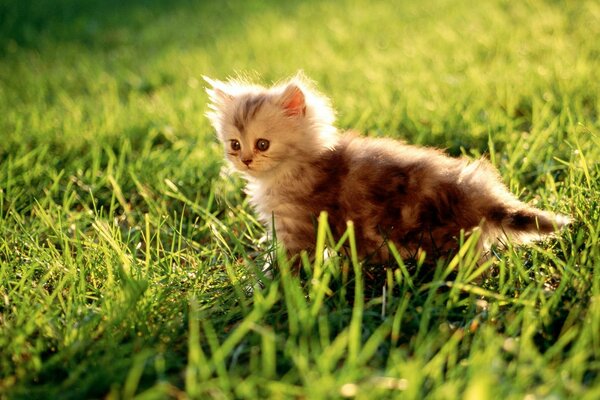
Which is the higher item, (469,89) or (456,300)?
(469,89)

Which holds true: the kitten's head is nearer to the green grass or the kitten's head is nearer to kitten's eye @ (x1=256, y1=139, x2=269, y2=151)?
kitten's eye @ (x1=256, y1=139, x2=269, y2=151)

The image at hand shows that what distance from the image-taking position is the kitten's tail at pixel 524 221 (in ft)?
7.08

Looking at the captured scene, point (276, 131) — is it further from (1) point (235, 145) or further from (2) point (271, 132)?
(1) point (235, 145)

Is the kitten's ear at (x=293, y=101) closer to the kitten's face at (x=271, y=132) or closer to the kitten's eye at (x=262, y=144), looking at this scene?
the kitten's face at (x=271, y=132)

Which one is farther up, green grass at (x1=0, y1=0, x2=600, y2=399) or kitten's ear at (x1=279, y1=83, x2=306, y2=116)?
kitten's ear at (x1=279, y1=83, x2=306, y2=116)

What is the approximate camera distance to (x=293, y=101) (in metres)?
2.63

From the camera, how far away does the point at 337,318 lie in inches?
78.4

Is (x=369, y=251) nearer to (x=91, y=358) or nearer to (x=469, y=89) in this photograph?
(x=91, y=358)

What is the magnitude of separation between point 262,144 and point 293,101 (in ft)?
0.71

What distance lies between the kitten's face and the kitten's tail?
0.76m

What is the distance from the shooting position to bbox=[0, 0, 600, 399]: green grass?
171 centimetres

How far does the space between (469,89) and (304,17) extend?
442cm

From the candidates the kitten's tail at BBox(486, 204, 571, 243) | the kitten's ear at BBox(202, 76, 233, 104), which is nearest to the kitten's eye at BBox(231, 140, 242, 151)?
the kitten's ear at BBox(202, 76, 233, 104)

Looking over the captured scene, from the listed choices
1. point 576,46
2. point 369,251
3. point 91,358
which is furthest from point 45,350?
point 576,46
